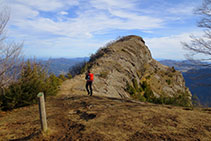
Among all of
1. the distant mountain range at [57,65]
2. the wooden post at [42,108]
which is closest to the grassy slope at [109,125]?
the wooden post at [42,108]

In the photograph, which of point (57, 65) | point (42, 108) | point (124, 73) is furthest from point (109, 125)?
point (57, 65)

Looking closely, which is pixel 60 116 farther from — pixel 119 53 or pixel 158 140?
pixel 119 53

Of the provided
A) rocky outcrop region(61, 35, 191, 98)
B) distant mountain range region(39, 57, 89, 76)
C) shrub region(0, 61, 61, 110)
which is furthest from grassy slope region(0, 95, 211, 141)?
rocky outcrop region(61, 35, 191, 98)

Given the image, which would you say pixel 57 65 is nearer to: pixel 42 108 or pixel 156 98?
pixel 156 98

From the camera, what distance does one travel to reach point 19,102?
7496 mm

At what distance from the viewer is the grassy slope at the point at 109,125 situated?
4.03 meters

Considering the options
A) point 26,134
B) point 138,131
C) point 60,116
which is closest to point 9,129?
point 26,134

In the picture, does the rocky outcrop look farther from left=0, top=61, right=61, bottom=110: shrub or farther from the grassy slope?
the grassy slope

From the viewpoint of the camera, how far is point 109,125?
4.64m

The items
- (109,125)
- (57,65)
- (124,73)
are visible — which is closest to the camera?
(109,125)

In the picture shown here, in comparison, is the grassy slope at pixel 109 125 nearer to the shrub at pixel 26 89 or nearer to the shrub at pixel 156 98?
the shrub at pixel 26 89

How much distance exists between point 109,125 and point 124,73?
15.3 metres

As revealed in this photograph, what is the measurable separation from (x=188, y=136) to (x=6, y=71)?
24.6ft

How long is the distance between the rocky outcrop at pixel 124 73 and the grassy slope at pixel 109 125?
20.7 ft
